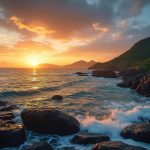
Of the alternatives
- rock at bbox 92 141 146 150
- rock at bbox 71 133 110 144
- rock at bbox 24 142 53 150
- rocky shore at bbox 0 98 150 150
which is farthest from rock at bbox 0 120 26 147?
rock at bbox 92 141 146 150

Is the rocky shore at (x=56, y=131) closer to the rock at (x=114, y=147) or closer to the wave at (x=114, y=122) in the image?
the rock at (x=114, y=147)

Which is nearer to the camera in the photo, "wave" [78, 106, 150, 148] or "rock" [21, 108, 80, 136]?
"rock" [21, 108, 80, 136]

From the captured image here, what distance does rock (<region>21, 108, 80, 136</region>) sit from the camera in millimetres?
18141

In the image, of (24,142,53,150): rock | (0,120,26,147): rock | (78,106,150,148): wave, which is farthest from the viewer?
(78,106,150,148): wave

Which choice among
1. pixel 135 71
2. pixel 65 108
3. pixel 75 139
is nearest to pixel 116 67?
pixel 135 71

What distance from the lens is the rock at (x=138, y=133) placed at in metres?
16.1

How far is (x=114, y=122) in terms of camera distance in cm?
2128

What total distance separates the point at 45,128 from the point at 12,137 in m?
3.04

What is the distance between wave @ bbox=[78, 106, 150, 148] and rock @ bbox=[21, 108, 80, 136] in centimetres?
180

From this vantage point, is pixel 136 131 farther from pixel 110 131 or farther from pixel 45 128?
pixel 45 128

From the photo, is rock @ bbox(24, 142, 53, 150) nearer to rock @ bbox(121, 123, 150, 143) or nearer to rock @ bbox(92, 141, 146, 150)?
rock @ bbox(92, 141, 146, 150)

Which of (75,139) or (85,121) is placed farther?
(85,121)

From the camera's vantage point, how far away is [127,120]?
2275cm

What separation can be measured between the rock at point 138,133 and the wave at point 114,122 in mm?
349
